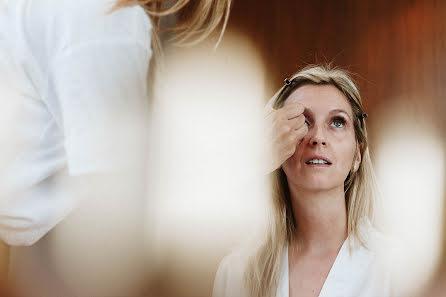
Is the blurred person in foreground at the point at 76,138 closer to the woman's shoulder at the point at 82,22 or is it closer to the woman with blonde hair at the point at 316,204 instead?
the woman's shoulder at the point at 82,22

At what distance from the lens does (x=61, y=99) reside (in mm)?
716

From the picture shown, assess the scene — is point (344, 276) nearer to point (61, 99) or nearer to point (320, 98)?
point (320, 98)

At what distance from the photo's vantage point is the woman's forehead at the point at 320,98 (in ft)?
2.48

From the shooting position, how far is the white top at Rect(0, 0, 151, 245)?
A: 28.5 inches

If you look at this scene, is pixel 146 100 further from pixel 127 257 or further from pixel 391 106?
pixel 391 106

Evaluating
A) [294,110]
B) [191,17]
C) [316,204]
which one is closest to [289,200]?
[316,204]

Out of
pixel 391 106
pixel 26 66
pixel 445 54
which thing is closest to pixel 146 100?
pixel 26 66

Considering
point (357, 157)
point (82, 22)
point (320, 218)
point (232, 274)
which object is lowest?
point (232, 274)

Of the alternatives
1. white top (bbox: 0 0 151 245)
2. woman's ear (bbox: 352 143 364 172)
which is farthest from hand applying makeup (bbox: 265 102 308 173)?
white top (bbox: 0 0 151 245)

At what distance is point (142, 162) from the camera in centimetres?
75

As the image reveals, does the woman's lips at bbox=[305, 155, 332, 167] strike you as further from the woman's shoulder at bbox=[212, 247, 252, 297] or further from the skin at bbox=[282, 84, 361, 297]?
Result: the woman's shoulder at bbox=[212, 247, 252, 297]

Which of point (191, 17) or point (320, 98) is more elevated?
point (191, 17)

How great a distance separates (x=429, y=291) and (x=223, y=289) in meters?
0.37

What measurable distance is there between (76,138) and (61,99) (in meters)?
0.06
